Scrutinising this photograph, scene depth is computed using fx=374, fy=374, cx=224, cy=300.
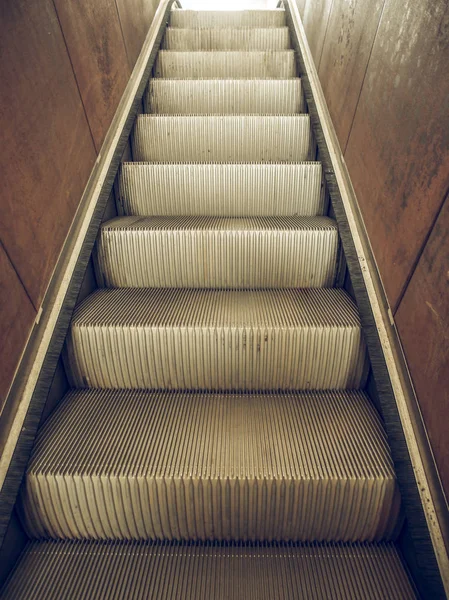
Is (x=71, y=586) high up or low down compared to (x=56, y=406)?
down

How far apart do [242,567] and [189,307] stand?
0.83 m

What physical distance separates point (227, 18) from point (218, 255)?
8.13ft

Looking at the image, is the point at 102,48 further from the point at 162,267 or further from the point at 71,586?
the point at 71,586

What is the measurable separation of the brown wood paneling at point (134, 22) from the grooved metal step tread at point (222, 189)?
0.95m

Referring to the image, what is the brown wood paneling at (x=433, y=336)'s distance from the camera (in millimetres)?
923

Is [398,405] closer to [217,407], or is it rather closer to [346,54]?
[217,407]

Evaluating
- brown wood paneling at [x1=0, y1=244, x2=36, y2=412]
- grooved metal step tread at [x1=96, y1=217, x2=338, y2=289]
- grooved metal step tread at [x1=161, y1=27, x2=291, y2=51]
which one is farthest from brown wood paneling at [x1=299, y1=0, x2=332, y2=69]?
brown wood paneling at [x1=0, y1=244, x2=36, y2=412]

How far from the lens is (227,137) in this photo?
1.96 m

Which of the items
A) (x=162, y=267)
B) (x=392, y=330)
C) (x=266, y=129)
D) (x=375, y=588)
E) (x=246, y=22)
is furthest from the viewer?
(x=246, y=22)

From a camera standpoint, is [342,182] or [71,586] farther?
[342,182]

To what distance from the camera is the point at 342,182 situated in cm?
161

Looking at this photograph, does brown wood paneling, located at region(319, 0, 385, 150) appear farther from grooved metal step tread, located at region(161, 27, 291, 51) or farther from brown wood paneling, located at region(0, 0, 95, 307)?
brown wood paneling, located at region(0, 0, 95, 307)

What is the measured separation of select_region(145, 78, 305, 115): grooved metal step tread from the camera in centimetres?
220

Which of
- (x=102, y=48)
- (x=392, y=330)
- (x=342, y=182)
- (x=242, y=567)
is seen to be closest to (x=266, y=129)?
(x=342, y=182)
